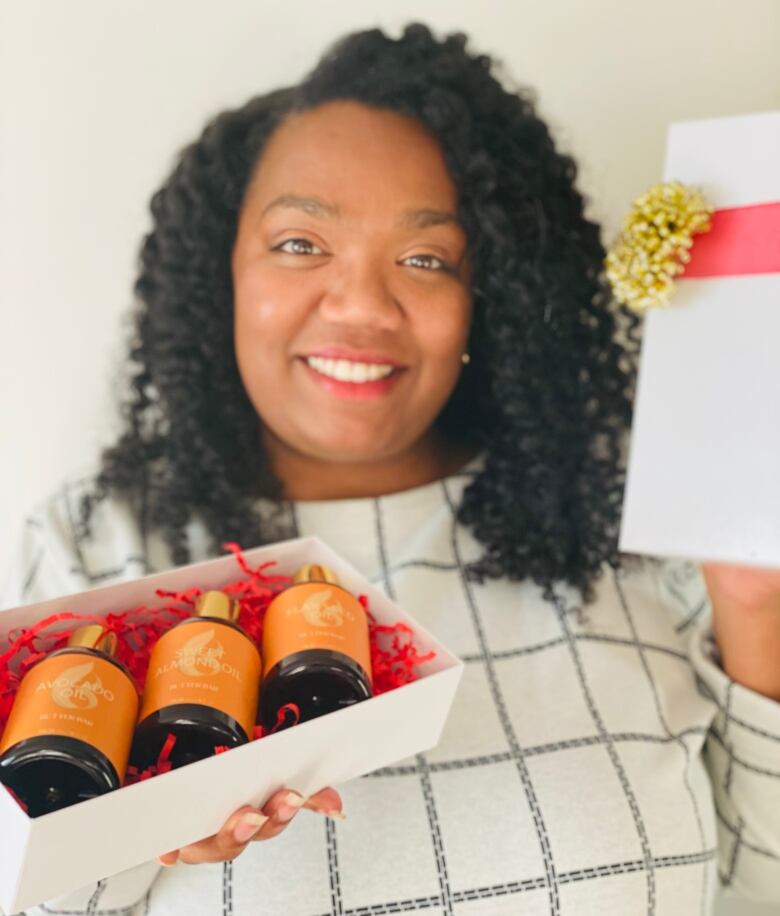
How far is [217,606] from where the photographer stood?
Answer: 71 centimetres

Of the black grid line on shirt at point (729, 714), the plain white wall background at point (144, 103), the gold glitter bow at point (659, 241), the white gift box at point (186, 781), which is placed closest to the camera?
the white gift box at point (186, 781)

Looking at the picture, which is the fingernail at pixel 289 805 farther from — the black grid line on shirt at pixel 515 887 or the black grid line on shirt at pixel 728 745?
the black grid line on shirt at pixel 728 745

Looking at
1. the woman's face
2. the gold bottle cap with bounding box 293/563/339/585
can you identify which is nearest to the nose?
the woman's face

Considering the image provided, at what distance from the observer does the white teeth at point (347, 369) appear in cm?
106

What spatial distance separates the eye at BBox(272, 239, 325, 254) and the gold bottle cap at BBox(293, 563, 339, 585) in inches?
17.2

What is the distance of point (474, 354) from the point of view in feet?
4.15

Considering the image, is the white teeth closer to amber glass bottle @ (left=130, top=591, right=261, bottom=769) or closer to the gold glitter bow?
the gold glitter bow

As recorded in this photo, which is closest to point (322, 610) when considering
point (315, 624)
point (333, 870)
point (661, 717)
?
point (315, 624)

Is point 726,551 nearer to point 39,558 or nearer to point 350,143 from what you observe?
point 350,143

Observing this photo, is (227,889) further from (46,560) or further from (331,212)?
(331,212)

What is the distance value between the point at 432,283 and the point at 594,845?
0.65 m

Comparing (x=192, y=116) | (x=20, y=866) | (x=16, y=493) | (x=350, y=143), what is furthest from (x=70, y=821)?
(x=192, y=116)

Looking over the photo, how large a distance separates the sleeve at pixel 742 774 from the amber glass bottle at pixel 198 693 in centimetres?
63

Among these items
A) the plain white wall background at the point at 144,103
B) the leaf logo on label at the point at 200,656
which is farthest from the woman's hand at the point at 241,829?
the plain white wall background at the point at 144,103
